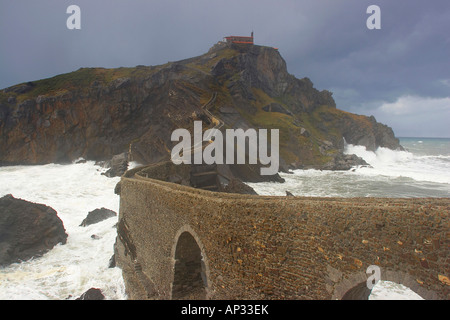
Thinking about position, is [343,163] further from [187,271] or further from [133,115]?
[133,115]

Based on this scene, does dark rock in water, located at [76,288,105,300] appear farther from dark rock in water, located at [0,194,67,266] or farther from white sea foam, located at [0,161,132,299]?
dark rock in water, located at [0,194,67,266]

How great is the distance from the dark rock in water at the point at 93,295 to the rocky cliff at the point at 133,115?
3850 centimetres

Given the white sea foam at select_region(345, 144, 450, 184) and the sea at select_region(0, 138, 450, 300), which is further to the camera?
the white sea foam at select_region(345, 144, 450, 184)

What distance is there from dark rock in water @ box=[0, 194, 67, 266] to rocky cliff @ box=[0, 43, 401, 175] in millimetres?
30789

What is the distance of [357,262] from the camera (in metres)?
5.39

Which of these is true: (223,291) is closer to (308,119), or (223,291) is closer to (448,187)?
(448,187)

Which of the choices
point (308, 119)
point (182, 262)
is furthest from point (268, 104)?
point (182, 262)

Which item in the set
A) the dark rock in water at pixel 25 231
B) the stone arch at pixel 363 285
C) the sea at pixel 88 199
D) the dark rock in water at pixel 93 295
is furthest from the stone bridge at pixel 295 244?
the dark rock in water at pixel 25 231

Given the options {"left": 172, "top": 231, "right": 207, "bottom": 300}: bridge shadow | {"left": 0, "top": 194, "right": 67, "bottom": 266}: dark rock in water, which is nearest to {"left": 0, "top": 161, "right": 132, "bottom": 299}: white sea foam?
{"left": 0, "top": 194, "right": 67, "bottom": 266}: dark rock in water

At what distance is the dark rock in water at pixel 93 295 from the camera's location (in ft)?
41.4

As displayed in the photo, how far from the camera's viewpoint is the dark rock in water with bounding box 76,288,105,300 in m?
12.6

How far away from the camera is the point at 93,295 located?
42.0 feet

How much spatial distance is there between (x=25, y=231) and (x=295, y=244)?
66.4 feet
